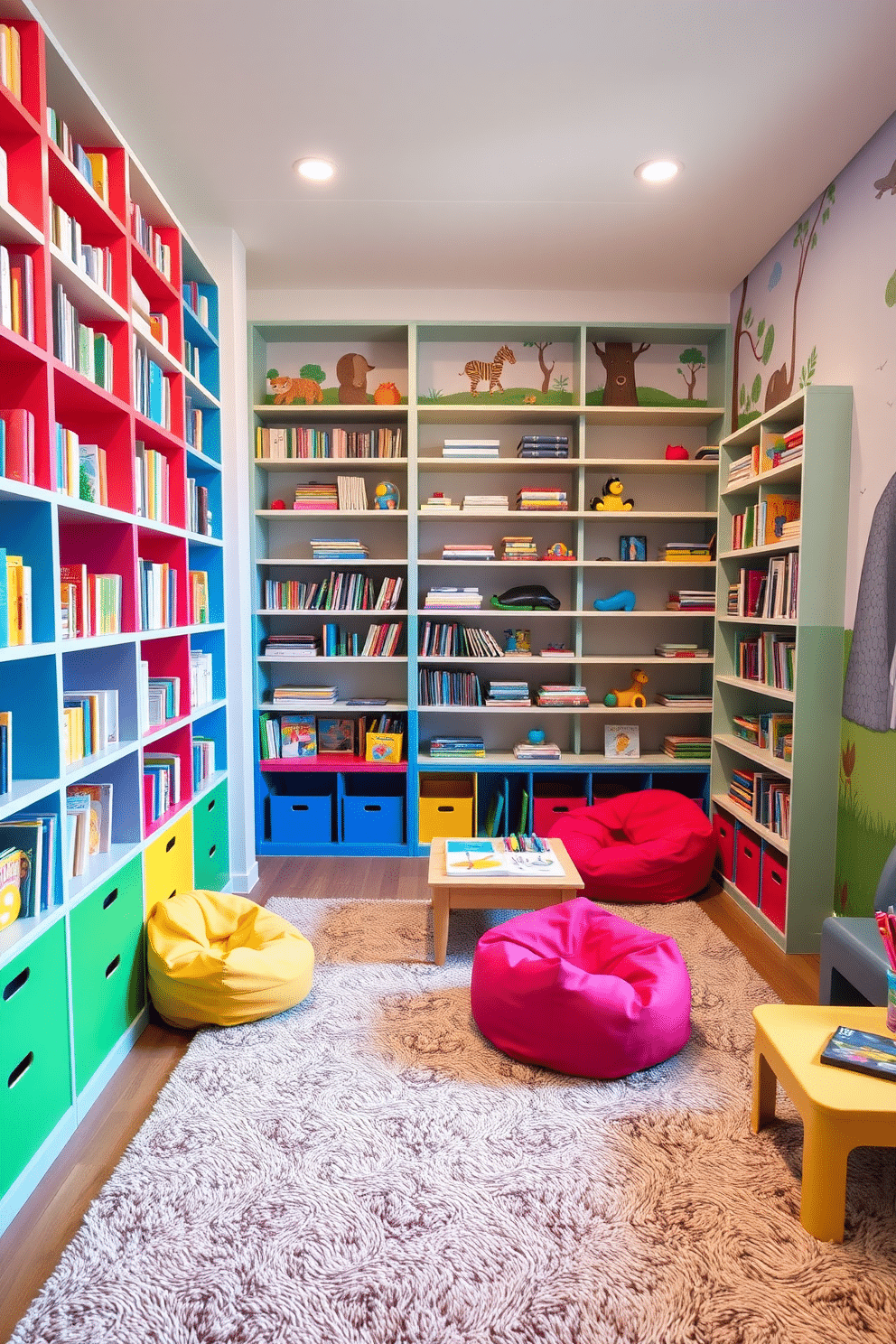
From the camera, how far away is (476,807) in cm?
431

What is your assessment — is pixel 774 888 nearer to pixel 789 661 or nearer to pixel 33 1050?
pixel 789 661

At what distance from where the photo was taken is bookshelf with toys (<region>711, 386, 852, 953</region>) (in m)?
2.89

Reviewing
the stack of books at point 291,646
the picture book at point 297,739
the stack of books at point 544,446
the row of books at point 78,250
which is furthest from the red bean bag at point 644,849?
the row of books at point 78,250

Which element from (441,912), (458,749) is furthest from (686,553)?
(441,912)

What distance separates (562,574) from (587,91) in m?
2.26

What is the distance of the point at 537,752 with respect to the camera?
409cm

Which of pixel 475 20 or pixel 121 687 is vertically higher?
pixel 475 20

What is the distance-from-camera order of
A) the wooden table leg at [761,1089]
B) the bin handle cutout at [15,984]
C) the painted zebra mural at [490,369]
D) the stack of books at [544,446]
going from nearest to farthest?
the bin handle cutout at [15,984], the wooden table leg at [761,1089], the stack of books at [544,446], the painted zebra mural at [490,369]

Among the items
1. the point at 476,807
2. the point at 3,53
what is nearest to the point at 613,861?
the point at 476,807

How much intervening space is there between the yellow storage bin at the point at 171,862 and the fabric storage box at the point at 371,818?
3.77ft

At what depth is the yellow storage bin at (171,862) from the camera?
259 centimetres

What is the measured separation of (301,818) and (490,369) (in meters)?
2.54

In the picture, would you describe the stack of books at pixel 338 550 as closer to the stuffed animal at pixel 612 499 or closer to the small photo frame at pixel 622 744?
the stuffed animal at pixel 612 499

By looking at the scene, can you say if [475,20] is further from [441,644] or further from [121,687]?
[441,644]
